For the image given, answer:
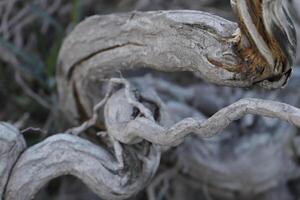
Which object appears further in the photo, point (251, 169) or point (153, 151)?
point (251, 169)

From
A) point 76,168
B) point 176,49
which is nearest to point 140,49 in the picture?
point 176,49

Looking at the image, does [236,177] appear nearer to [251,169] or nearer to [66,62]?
[251,169]

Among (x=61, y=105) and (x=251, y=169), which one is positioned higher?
(x=61, y=105)

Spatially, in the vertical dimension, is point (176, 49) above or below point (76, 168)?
above

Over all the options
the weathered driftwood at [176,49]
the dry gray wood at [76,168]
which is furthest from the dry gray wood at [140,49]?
the dry gray wood at [76,168]

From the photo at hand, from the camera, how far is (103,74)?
1134 mm

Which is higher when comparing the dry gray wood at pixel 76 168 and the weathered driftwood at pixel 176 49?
the weathered driftwood at pixel 176 49

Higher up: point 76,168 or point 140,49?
point 140,49

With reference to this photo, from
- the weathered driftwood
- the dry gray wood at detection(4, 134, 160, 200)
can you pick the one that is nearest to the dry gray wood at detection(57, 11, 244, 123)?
the weathered driftwood

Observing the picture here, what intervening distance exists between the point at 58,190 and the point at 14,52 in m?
0.33

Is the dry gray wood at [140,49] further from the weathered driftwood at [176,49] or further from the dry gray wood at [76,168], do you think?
the dry gray wood at [76,168]

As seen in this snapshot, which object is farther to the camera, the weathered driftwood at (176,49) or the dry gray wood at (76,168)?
the dry gray wood at (76,168)

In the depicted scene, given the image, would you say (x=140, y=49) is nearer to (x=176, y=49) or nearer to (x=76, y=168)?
(x=176, y=49)

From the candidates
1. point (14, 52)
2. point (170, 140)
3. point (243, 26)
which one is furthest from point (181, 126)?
point (14, 52)
